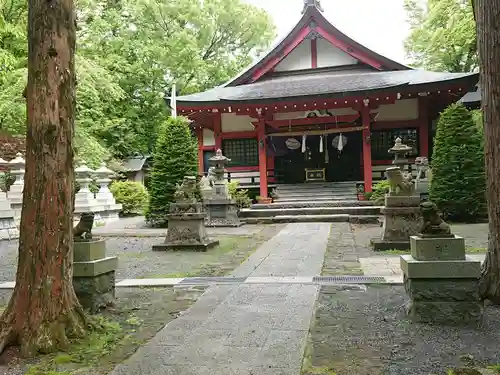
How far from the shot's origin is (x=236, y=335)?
12.6 ft

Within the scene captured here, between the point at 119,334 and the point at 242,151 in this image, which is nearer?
the point at 119,334

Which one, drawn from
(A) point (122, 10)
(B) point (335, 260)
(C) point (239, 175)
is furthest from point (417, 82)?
(A) point (122, 10)

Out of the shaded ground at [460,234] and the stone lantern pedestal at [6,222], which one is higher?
the stone lantern pedestal at [6,222]

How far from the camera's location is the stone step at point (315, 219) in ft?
47.5

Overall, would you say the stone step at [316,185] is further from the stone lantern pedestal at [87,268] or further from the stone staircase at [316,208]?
the stone lantern pedestal at [87,268]

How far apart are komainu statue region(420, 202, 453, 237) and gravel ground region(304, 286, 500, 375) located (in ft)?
2.70

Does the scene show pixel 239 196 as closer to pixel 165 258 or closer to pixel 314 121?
pixel 314 121

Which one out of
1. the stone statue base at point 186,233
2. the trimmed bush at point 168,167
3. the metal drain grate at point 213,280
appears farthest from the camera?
the trimmed bush at point 168,167

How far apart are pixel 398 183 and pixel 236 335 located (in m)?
5.96

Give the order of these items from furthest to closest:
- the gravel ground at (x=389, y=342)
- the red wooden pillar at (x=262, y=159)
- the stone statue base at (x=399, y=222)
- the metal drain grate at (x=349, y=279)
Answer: the red wooden pillar at (x=262, y=159)
the stone statue base at (x=399, y=222)
the metal drain grate at (x=349, y=279)
the gravel ground at (x=389, y=342)

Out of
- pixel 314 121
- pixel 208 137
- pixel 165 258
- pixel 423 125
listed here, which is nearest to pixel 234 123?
pixel 208 137

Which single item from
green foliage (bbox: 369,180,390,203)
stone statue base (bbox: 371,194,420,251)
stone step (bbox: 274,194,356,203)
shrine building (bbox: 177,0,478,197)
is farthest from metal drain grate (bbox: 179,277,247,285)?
shrine building (bbox: 177,0,478,197)

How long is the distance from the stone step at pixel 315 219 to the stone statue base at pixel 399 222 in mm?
5643

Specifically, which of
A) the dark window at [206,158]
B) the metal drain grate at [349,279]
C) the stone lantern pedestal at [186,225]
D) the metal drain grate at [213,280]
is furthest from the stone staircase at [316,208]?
the metal drain grate at [213,280]
